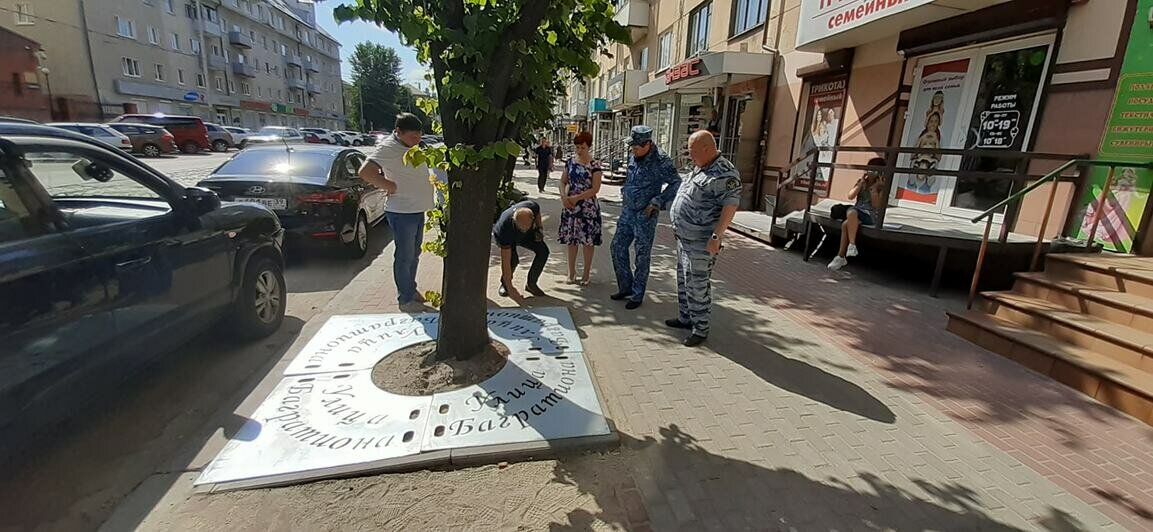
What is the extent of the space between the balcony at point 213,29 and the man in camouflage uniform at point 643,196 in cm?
5192

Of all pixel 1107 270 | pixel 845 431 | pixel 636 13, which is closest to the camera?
pixel 845 431

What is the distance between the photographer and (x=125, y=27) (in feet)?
109

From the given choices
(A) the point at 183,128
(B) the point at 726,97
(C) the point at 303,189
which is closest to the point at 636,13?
(B) the point at 726,97

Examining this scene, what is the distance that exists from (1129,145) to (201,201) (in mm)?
8487

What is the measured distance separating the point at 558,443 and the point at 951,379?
3.16 metres

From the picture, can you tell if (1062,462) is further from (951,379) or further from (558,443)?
(558,443)

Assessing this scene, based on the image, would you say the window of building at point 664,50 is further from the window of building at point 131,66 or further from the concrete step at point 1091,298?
the window of building at point 131,66

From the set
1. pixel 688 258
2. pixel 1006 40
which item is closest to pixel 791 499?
pixel 688 258

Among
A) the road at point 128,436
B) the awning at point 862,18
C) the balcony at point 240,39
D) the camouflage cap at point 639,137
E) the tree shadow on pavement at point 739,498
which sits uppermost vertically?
the balcony at point 240,39

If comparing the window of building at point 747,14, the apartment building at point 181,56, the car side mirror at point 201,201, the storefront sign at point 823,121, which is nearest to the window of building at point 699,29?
the window of building at point 747,14

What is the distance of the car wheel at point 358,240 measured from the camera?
661cm

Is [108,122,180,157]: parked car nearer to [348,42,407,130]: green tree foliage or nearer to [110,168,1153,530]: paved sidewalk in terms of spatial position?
[110,168,1153,530]: paved sidewalk

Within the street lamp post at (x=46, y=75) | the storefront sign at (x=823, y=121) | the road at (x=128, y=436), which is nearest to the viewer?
the road at (x=128, y=436)

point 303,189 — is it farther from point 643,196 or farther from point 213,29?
point 213,29
